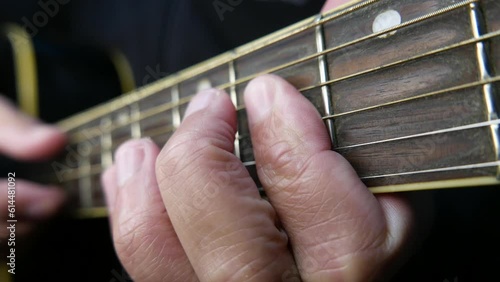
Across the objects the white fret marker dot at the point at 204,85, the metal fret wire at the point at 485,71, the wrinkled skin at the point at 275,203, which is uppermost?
the white fret marker dot at the point at 204,85

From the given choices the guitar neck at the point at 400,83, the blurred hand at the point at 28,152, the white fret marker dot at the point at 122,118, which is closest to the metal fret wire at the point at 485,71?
the guitar neck at the point at 400,83

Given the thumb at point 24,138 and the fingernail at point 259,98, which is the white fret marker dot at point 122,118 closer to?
the thumb at point 24,138

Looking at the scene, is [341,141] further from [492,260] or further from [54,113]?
[54,113]

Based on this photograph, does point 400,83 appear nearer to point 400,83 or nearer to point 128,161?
point 400,83

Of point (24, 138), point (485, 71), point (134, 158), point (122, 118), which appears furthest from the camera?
point (24, 138)

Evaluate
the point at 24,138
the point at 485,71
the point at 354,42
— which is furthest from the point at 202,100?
the point at 24,138

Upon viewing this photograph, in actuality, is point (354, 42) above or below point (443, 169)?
above

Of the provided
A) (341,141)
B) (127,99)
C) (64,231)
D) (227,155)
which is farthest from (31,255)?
(341,141)

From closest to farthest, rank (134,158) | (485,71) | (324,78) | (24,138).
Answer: (485,71) → (324,78) → (134,158) → (24,138)

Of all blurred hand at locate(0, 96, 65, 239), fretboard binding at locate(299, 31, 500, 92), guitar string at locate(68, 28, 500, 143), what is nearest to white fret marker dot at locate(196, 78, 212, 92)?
guitar string at locate(68, 28, 500, 143)
